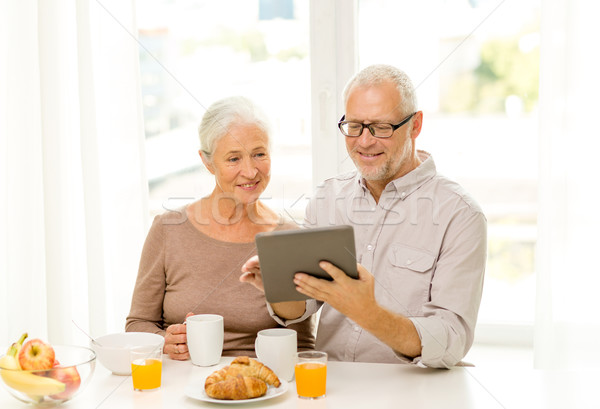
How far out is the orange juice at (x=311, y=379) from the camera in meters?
1.36

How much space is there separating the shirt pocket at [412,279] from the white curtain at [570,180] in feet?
2.21

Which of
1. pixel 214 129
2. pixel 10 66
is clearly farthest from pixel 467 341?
pixel 10 66

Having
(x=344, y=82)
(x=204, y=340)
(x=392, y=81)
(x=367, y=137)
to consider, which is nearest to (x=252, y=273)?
(x=204, y=340)

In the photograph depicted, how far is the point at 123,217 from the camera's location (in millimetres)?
2721

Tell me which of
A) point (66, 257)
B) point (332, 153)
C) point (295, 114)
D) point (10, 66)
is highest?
point (10, 66)

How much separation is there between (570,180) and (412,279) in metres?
0.79

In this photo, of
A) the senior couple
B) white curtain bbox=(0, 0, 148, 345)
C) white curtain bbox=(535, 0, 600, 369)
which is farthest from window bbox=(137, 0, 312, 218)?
white curtain bbox=(535, 0, 600, 369)

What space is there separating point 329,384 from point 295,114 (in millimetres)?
1494

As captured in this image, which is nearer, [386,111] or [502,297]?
[386,111]

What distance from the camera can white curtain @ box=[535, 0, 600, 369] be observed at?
2.22m

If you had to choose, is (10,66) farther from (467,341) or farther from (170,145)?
(467,341)

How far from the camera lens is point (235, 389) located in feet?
4.41

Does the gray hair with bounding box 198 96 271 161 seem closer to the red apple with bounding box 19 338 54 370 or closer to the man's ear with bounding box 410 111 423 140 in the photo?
the man's ear with bounding box 410 111 423 140

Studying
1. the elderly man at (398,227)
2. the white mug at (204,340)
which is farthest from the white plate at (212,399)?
the elderly man at (398,227)
